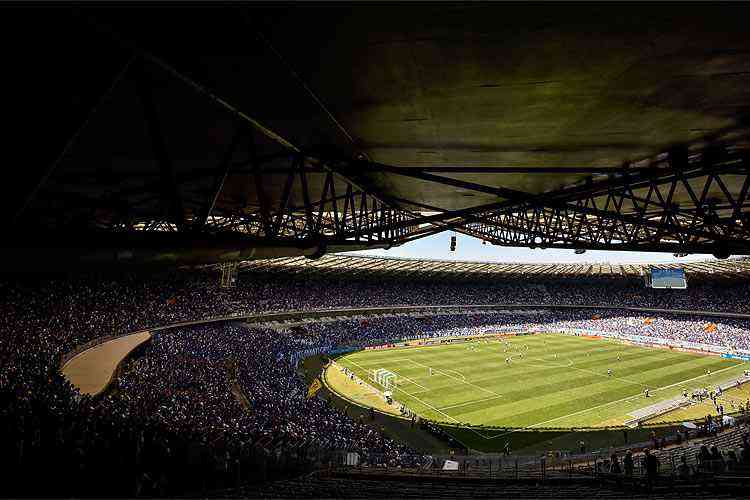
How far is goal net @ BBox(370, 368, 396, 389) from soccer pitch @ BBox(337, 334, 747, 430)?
0.59 m

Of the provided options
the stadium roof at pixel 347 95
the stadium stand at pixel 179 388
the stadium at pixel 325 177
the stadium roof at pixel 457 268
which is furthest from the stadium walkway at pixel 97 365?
the stadium roof at pixel 457 268

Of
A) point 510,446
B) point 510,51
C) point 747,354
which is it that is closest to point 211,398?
point 510,446

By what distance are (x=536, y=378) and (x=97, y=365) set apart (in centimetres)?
3196

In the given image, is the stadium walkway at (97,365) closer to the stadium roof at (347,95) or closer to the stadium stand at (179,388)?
the stadium stand at (179,388)

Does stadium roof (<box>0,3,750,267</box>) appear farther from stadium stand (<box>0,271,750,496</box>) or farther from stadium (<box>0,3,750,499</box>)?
stadium stand (<box>0,271,750,496</box>)

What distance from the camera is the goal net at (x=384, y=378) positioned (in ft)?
114

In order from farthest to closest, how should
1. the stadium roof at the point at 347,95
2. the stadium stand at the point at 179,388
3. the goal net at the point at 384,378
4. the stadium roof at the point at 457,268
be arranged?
the stadium roof at the point at 457,268
the goal net at the point at 384,378
the stadium stand at the point at 179,388
the stadium roof at the point at 347,95

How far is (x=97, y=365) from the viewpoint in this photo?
23281mm

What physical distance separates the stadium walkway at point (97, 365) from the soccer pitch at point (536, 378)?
18.1 meters

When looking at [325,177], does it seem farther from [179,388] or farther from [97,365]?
[97,365]

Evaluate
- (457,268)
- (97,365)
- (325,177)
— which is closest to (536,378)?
(97,365)

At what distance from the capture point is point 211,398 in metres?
20.2

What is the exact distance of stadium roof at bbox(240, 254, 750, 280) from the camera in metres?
55.7

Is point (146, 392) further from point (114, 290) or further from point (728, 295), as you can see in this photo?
point (728, 295)
